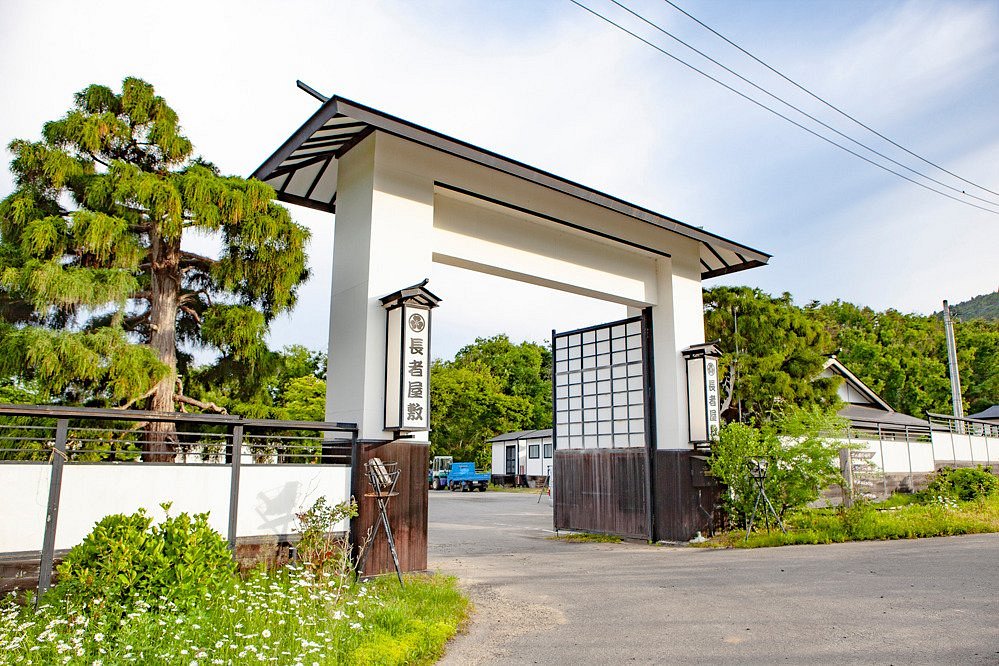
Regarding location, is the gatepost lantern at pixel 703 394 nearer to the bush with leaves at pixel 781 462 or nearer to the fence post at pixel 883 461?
the bush with leaves at pixel 781 462

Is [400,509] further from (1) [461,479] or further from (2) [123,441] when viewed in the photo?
(1) [461,479]

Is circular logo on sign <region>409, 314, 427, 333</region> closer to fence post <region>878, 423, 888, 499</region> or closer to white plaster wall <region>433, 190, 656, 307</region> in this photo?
white plaster wall <region>433, 190, 656, 307</region>

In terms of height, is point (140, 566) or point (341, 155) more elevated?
point (341, 155)

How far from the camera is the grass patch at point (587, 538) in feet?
35.3

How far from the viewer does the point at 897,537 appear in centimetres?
929

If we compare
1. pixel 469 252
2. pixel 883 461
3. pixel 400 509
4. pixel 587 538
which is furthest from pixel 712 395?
pixel 883 461

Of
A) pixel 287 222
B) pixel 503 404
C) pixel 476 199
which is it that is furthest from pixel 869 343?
pixel 287 222

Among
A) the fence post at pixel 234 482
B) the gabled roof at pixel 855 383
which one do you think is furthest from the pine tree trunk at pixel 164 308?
the gabled roof at pixel 855 383

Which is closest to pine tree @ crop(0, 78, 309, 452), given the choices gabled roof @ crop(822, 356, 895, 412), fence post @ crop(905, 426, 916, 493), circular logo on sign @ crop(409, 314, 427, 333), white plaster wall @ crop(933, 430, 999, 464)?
circular logo on sign @ crop(409, 314, 427, 333)

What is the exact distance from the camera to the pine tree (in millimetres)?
5645

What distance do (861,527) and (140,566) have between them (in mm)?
8917

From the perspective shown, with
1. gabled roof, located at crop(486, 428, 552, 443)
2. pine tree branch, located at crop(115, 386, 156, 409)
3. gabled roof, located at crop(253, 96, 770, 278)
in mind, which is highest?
gabled roof, located at crop(253, 96, 770, 278)

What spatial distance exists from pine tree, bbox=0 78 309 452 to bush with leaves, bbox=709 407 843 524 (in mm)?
6518

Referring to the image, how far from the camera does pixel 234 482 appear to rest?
595 cm
